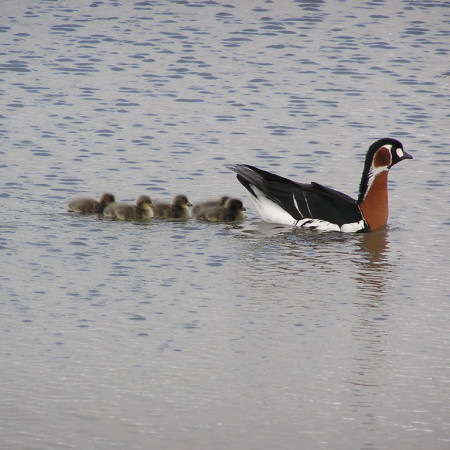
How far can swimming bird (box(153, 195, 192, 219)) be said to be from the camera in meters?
10.5

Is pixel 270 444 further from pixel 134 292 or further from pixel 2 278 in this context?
pixel 2 278

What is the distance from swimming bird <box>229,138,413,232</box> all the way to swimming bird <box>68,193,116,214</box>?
4.55ft

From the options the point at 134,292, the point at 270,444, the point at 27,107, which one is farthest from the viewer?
the point at 27,107

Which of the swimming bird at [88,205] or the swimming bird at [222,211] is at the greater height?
the swimming bird at [88,205]

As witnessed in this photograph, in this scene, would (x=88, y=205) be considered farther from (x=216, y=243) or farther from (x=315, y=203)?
(x=315, y=203)

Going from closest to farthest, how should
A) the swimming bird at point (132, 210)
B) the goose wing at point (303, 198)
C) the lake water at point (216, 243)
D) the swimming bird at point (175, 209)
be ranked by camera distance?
the lake water at point (216, 243), the swimming bird at point (132, 210), the swimming bird at point (175, 209), the goose wing at point (303, 198)

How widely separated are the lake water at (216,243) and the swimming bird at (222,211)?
0.13m

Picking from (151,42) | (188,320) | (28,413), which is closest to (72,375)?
(28,413)

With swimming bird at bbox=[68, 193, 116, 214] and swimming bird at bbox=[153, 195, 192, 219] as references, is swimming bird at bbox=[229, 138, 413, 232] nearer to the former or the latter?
swimming bird at bbox=[153, 195, 192, 219]

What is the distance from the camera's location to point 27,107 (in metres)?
13.9

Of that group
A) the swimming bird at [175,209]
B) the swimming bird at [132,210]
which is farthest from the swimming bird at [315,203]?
the swimming bird at [132,210]

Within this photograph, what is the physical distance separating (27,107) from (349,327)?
24.3ft

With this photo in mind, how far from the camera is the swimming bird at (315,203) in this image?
10.6 m

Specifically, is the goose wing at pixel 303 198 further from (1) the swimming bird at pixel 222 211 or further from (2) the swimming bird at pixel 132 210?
(2) the swimming bird at pixel 132 210
